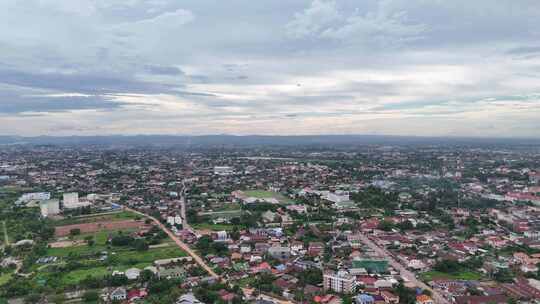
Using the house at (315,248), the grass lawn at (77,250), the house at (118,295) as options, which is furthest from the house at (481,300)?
the grass lawn at (77,250)

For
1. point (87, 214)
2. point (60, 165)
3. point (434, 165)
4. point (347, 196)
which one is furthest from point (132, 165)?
point (434, 165)

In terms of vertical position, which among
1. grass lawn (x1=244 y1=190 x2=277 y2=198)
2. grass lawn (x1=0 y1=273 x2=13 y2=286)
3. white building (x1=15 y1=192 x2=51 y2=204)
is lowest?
grass lawn (x1=0 y1=273 x2=13 y2=286)

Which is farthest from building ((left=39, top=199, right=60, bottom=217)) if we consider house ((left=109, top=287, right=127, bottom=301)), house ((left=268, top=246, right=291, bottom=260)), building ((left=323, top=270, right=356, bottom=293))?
building ((left=323, top=270, right=356, bottom=293))

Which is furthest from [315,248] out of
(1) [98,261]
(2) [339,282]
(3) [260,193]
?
(3) [260,193]

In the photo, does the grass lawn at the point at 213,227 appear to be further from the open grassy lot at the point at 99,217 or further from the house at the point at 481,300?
the house at the point at 481,300

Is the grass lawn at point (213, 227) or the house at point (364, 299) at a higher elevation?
the house at point (364, 299)

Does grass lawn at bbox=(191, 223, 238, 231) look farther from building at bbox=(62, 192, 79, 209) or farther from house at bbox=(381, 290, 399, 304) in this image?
house at bbox=(381, 290, 399, 304)
